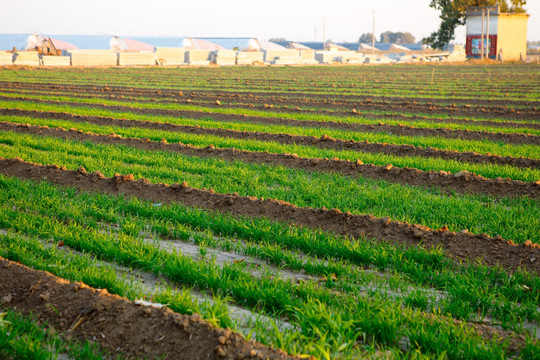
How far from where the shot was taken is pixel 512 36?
70.4 meters

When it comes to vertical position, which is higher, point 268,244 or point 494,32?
point 494,32

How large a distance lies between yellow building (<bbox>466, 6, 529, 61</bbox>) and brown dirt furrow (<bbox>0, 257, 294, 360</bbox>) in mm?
71398

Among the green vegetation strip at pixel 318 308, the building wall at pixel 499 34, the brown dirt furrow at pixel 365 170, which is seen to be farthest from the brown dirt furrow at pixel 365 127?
the building wall at pixel 499 34

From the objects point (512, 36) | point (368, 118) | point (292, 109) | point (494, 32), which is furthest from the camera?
point (512, 36)

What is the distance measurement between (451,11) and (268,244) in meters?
75.6

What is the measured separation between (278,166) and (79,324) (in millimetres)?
5890

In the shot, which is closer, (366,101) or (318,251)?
(318,251)

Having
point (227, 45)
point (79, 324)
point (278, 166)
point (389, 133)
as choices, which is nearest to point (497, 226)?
point (278, 166)

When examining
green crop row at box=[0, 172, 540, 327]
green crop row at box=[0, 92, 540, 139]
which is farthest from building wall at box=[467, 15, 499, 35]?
green crop row at box=[0, 172, 540, 327]

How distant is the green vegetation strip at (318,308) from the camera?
3.65 m

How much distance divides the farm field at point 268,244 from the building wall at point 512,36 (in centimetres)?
6423

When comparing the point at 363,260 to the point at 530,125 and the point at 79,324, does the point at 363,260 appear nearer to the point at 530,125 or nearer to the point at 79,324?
the point at 79,324

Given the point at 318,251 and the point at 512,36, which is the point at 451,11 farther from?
the point at 318,251

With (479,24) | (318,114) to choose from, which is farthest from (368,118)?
(479,24)
